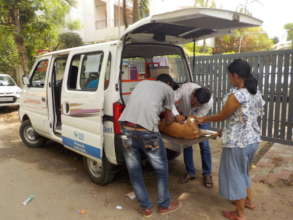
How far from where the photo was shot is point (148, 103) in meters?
2.62

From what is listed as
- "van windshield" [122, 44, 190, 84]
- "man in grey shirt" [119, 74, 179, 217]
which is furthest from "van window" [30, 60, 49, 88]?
"man in grey shirt" [119, 74, 179, 217]

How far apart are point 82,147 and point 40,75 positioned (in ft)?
6.75

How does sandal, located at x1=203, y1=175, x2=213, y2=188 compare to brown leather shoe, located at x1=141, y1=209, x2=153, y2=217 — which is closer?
brown leather shoe, located at x1=141, y1=209, x2=153, y2=217

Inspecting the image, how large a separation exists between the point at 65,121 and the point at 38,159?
1552 millimetres

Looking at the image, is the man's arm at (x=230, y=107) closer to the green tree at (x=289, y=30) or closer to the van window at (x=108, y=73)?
the van window at (x=108, y=73)

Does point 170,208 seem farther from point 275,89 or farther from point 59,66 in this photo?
point 275,89

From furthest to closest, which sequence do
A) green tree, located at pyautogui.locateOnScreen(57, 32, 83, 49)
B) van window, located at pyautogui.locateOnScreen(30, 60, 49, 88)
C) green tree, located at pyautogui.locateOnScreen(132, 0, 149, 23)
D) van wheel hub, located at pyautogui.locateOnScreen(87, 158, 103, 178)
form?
green tree, located at pyautogui.locateOnScreen(57, 32, 83, 49)
green tree, located at pyautogui.locateOnScreen(132, 0, 149, 23)
van window, located at pyautogui.locateOnScreen(30, 60, 49, 88)
van wheel hub, located at pyautogui.locateOnScreen(87, 158, 103, 178)

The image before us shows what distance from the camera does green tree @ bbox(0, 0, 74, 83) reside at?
8758 mm

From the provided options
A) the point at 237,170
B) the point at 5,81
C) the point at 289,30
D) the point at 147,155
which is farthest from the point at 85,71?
the point at 289,30

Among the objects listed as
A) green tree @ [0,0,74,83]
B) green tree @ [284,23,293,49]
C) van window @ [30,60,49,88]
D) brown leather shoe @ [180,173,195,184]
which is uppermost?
green tree @ [284,23,293,49]

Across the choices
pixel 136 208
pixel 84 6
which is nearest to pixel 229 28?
pixel 136 208

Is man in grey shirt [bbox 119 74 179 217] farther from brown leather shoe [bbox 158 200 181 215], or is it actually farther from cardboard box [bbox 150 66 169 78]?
cardboard box [bbox 150 66 169 78]

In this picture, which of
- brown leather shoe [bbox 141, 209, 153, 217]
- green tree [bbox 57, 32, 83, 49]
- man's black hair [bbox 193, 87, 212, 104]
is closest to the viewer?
brown leather shoe [bbox 141, 209, 153, 217]

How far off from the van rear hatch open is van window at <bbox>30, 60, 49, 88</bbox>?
6.90 feet
